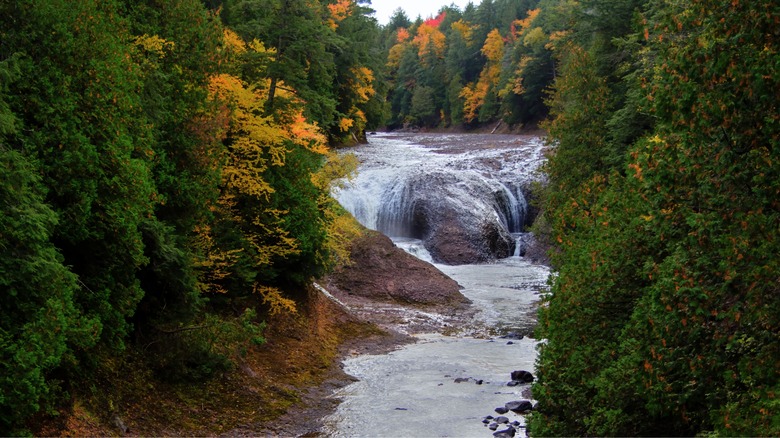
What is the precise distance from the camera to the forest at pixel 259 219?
20.9 feet

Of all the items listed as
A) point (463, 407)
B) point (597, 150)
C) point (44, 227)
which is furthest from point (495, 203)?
point (44, 227)

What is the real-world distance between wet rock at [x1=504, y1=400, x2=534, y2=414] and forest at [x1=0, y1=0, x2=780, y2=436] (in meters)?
2.87

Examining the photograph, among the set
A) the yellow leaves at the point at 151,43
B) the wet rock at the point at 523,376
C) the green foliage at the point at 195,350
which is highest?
the yellow leaves at the point at 151,43

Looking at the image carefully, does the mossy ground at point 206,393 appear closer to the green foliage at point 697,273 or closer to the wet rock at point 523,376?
the wet rock at point 523,376

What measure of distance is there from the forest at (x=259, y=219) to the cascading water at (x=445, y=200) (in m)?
16.5

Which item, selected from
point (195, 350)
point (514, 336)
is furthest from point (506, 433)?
point (514, 336)

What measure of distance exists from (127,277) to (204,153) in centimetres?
399

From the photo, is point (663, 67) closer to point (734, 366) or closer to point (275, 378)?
point (734, 366)

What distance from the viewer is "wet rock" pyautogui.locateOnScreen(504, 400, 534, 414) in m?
13.7

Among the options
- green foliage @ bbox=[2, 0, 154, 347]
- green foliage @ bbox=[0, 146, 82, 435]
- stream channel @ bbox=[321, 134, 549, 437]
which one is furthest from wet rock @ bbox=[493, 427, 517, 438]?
green foliage @ bbox=[0, 146, 82, 435]

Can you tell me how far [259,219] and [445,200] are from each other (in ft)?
66.2

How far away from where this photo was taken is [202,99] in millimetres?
13633

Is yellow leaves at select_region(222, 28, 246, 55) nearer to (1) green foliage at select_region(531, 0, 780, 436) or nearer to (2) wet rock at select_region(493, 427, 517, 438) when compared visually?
(1) green foliage at select_region(531, 0, 780, 436)

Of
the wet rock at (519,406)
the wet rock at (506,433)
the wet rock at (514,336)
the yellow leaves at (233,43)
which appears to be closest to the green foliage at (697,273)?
the wet rock at (506,433)
